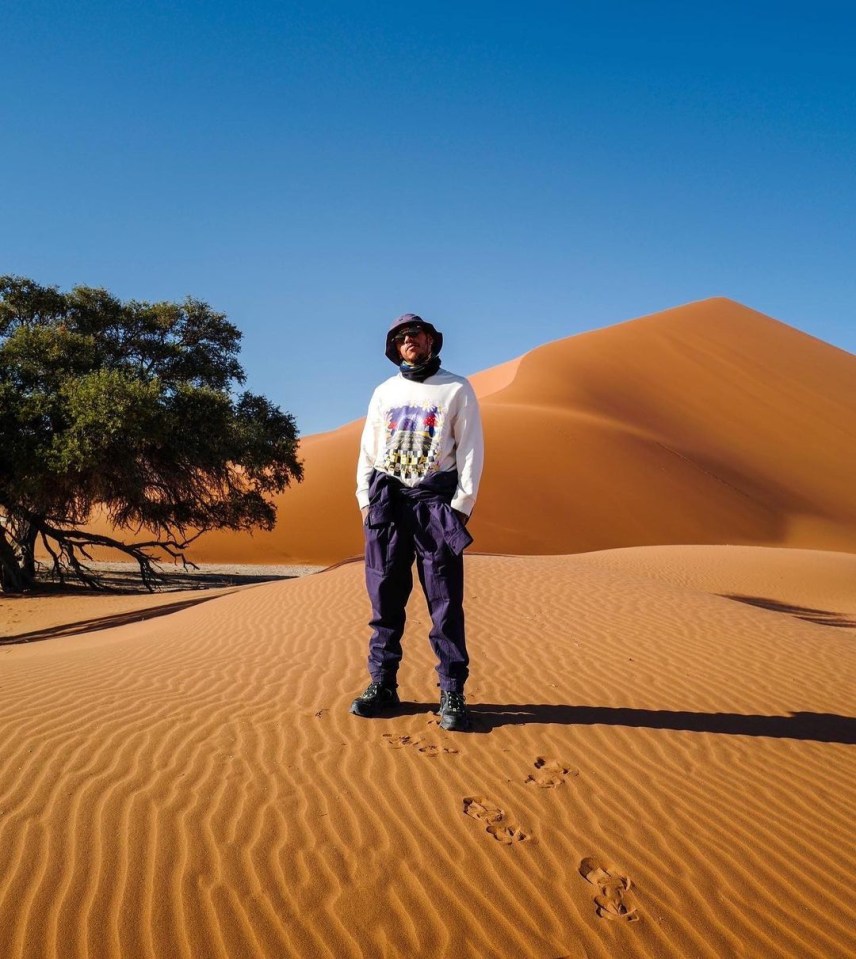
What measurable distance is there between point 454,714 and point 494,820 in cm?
99

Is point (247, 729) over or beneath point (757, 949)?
over

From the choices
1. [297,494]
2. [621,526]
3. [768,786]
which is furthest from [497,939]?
[297,494]

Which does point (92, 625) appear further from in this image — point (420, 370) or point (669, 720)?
point (669, 720)

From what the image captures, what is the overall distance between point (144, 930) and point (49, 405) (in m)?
13.9

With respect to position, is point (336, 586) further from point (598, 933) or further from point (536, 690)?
point (598, 933)

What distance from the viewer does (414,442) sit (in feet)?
14.0

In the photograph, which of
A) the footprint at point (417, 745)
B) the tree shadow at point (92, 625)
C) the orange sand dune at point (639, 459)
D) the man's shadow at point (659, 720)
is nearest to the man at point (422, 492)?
the footprint at point (417, 745)

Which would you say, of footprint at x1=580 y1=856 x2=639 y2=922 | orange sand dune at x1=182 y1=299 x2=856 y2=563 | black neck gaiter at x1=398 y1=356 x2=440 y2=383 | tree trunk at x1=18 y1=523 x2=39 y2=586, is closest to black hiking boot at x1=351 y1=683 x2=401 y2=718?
footprint at x1=580 y1=856 x2=639 y2=922

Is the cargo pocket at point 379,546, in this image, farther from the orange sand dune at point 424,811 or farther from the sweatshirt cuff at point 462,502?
the orange sand dune at point 424,811

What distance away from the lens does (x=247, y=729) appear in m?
4.21

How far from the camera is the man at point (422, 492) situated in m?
4.21

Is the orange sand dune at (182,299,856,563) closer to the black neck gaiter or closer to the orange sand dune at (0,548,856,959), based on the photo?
the orange sand dune at (0,548,856,959)

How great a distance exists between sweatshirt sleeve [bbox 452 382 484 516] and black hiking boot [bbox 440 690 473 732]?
3.57 ft

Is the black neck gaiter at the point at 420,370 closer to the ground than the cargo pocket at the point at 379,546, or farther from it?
farther from it
